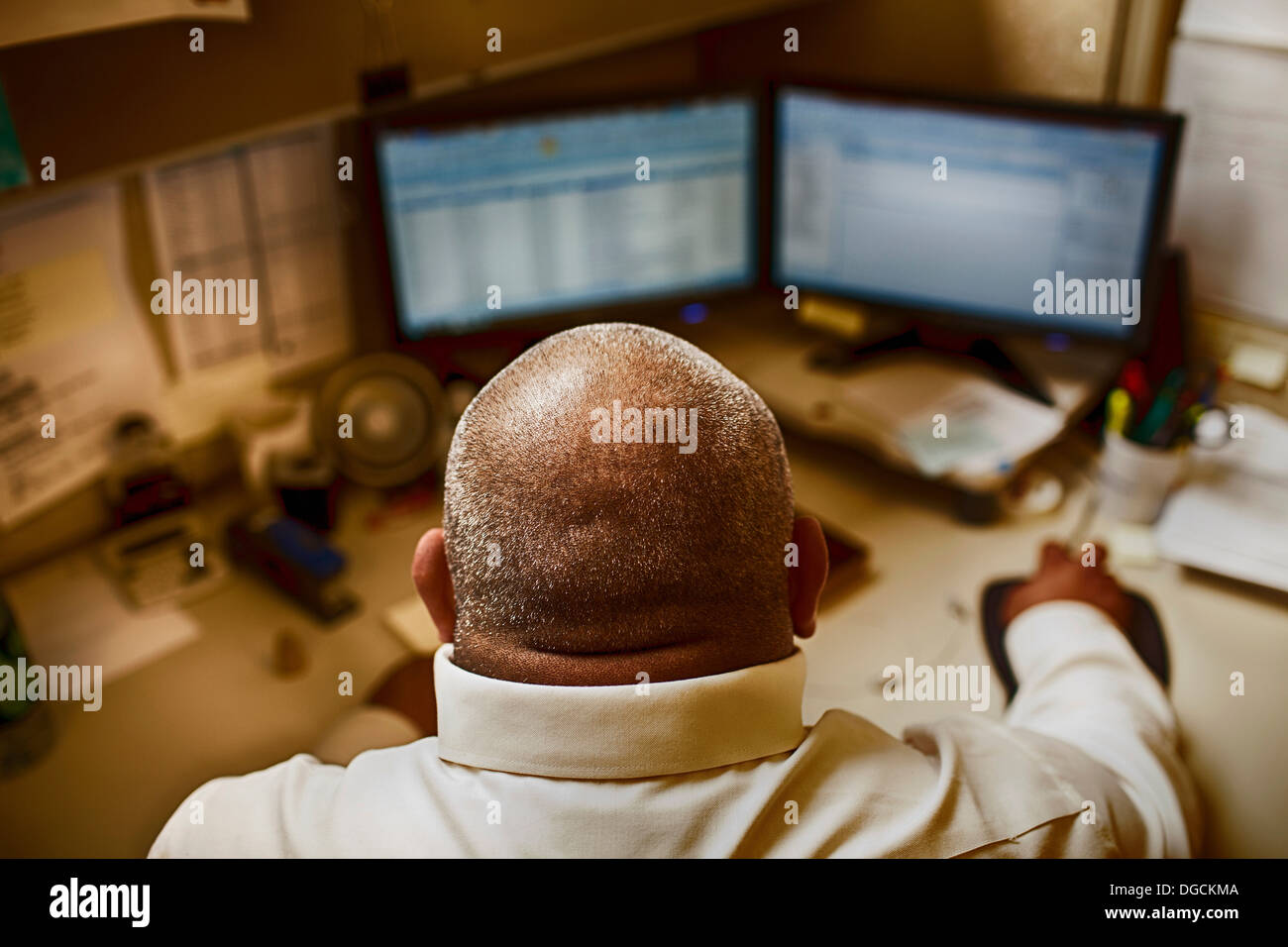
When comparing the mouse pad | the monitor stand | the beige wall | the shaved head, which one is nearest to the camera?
the shaved head

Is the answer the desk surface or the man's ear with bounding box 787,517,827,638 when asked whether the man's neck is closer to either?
the man's ear with bounding box 787,517,827,638

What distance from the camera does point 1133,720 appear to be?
966 mm

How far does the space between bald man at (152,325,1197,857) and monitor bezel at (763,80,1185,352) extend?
71cm

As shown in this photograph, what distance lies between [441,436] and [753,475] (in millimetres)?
701

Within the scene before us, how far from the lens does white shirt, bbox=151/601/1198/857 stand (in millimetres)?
673

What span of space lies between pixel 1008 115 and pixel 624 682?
888 mm

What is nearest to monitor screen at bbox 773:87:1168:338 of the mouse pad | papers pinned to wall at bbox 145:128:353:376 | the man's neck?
the mouse pad

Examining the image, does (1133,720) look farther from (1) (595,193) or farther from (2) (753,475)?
(1) (595,193)

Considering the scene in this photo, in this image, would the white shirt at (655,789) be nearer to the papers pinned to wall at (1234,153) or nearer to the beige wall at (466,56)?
the beige wall at (466,56)

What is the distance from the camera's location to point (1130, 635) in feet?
3.69

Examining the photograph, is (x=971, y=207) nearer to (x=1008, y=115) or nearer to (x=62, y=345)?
(x=1008, y=115)

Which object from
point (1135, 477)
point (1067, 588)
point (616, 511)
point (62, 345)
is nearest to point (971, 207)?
point (1135, 477)

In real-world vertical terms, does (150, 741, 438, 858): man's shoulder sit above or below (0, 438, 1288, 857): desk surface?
above

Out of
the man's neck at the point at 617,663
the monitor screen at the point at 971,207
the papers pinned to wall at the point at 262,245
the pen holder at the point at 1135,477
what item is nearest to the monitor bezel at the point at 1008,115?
the monitor screen at the point at 971,207
